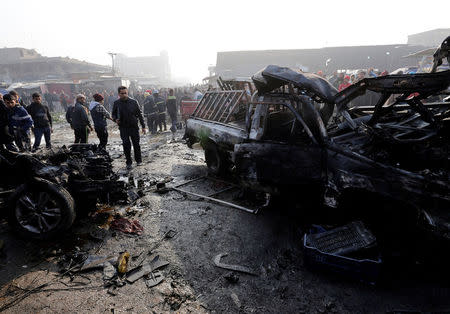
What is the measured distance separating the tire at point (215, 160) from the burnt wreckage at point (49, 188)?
2183 mm

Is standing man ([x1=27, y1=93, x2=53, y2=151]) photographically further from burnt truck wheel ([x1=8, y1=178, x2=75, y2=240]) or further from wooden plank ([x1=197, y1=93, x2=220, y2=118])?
wooden plank ([x1=197, y1=93, x2=220, y2=118])

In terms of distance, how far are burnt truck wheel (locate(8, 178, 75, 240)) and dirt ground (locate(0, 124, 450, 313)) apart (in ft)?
0.69

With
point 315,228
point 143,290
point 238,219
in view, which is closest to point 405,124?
point 315,228

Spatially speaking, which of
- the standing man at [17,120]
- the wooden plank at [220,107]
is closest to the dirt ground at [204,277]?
the wooden plank at [220,107]

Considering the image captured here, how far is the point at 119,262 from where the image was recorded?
3.01 meters

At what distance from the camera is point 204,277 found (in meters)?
2.87

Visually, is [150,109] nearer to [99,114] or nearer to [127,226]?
[99,114]

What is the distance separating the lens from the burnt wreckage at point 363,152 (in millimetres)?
2469

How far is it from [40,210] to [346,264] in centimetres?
380

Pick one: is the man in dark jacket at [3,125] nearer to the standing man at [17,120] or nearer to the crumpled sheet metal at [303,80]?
the standing man at [17,120]

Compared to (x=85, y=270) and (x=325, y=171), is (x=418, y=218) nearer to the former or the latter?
(x=325, y=171)

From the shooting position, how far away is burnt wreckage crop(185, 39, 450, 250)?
2.47 meters

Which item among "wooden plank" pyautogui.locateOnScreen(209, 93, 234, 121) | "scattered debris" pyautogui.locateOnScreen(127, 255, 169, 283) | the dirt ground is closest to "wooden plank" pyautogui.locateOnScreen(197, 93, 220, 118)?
"wooden plank" pyautogui.locateOnScreen(209, 93, 234, 121)

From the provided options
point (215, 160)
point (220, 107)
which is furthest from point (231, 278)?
point (220, 107)
